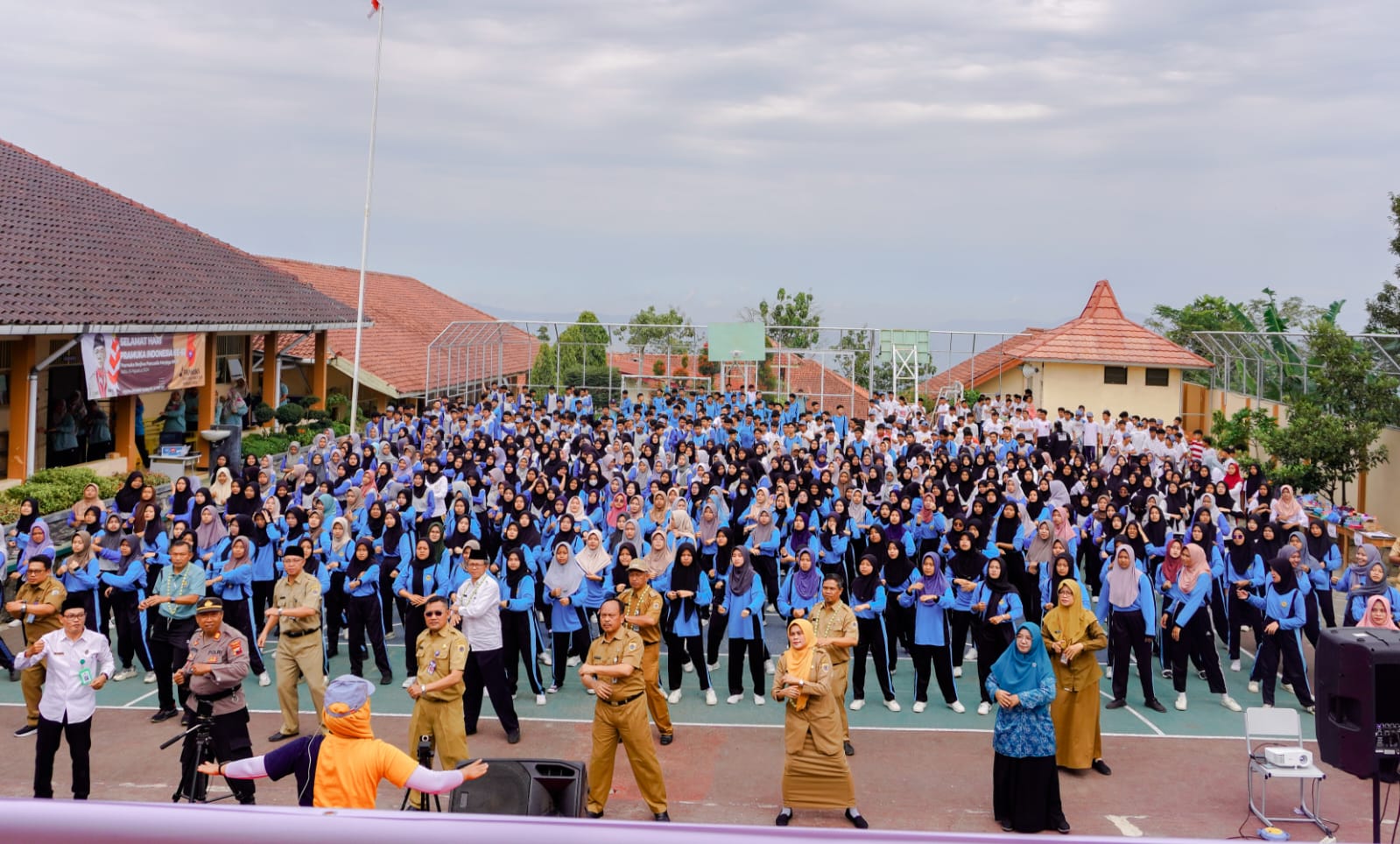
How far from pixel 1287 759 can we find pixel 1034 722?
5.71ft

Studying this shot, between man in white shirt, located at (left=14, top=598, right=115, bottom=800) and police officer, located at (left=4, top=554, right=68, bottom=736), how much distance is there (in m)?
1.60

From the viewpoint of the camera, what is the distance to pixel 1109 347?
25531 millimetres

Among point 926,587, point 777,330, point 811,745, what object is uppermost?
point 777,330

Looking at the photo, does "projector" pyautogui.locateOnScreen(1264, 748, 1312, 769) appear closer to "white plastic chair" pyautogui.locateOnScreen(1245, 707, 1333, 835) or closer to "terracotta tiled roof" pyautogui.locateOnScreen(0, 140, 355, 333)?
"white plastic chair" pyautogui.locateOnScreen(1245, 707, 1333, 835)

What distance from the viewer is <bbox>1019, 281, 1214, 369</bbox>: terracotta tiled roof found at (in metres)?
25.1

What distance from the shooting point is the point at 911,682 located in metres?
10.6

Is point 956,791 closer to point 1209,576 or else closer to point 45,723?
point 1209,576

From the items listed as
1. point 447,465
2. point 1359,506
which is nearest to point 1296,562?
point 447,465

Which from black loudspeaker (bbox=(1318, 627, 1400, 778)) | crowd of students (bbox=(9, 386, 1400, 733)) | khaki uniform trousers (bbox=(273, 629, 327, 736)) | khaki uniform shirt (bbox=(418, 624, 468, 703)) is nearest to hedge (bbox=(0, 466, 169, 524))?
crowd of students (bbox=(9, 386, 1400, 733))

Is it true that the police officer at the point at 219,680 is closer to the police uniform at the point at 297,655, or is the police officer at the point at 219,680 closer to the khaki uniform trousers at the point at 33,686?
the police uniform at the point at 297,655

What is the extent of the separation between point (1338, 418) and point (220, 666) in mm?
18777

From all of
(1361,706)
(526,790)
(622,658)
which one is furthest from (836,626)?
(1361,706)

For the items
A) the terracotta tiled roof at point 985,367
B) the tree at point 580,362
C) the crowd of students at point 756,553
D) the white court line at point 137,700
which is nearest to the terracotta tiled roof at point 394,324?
the tree at point 580,362

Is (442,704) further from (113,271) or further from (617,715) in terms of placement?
(113,271)
